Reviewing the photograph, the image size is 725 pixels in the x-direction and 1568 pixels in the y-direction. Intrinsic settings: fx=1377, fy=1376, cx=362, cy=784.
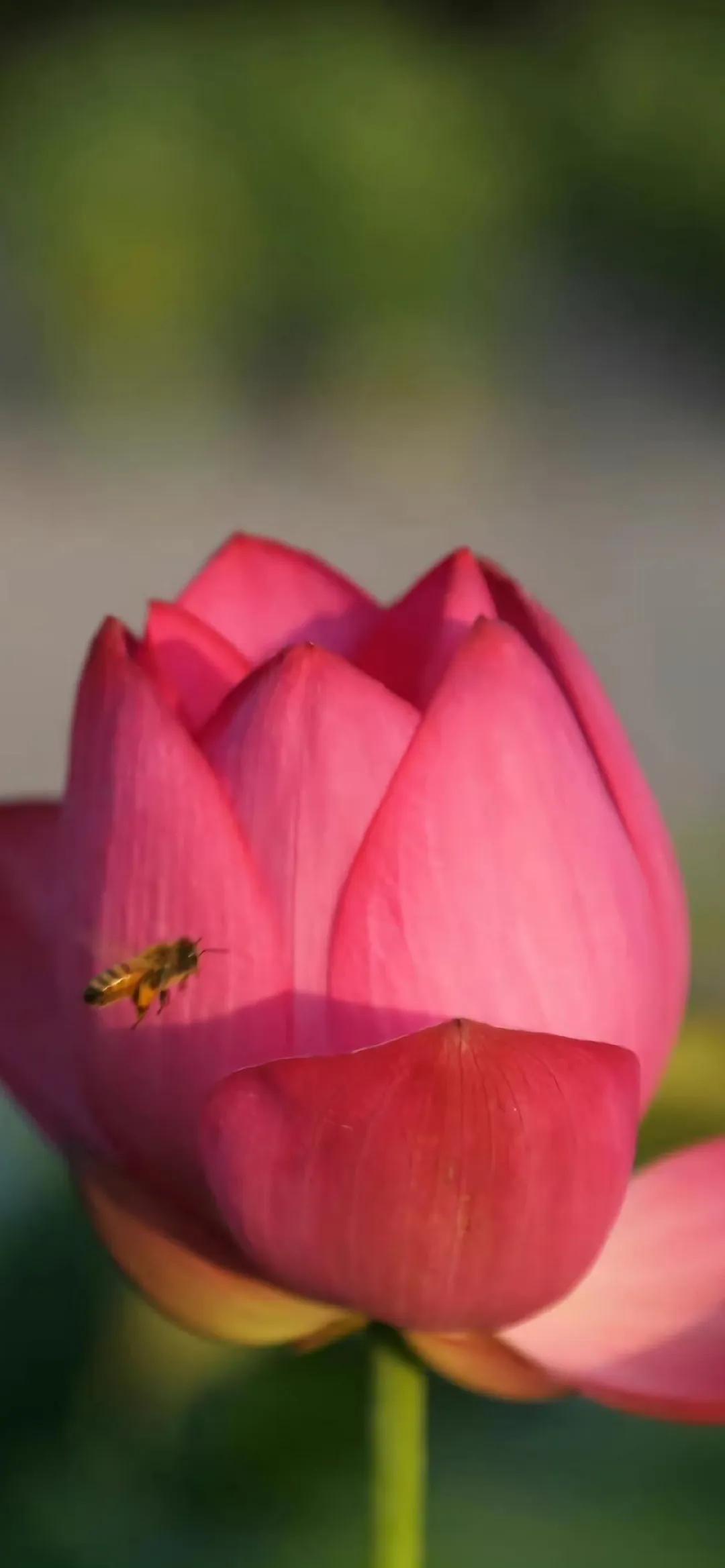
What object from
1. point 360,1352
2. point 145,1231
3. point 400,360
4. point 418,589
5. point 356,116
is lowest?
point 360,1352

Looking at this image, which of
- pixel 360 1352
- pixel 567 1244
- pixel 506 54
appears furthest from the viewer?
pixel 506 54

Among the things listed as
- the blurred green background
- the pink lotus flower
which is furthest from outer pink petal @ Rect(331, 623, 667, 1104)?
the blurred green background

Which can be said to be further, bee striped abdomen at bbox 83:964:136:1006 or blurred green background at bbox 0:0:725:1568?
blurred green background at bbox 0:0:725:1568

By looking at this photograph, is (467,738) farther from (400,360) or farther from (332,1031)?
(400,360)

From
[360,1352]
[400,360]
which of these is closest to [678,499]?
[400,360]

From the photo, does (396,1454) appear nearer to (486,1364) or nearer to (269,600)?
(486,1364)

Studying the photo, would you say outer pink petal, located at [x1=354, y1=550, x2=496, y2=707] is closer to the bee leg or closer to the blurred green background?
the bee leg
